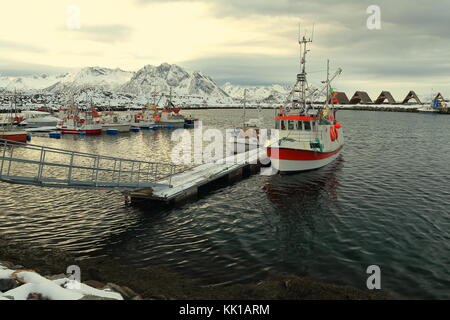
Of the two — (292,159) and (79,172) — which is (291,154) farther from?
(79,172)

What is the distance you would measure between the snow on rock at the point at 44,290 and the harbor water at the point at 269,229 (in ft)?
13.2

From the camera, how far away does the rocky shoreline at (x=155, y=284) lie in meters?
11.5

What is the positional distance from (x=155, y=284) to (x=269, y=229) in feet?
29.4

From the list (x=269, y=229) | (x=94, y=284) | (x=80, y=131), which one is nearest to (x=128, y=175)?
(x=269, y=229)

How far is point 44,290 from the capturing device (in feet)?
30.6

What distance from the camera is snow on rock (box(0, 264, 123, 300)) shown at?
9.15 m

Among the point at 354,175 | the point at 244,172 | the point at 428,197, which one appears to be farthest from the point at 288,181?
the point at 428,197

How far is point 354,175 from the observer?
34.5m

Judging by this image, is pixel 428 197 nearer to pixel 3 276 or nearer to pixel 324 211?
pixel 324 211

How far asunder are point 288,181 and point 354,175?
8.67 metres

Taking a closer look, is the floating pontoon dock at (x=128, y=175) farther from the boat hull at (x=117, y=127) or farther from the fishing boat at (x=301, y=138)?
the boat hull at (x=117, y=127)

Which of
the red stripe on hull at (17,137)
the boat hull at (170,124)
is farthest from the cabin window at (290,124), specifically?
the boat hull at (170,124)

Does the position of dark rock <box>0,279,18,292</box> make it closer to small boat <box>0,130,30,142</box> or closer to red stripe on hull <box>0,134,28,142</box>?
small boat <box>0,130,30,142</box>

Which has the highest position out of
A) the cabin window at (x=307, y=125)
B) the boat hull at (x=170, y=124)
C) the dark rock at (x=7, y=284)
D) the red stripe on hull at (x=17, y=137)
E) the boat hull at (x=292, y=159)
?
the boat hull at (x=170, y=124)
